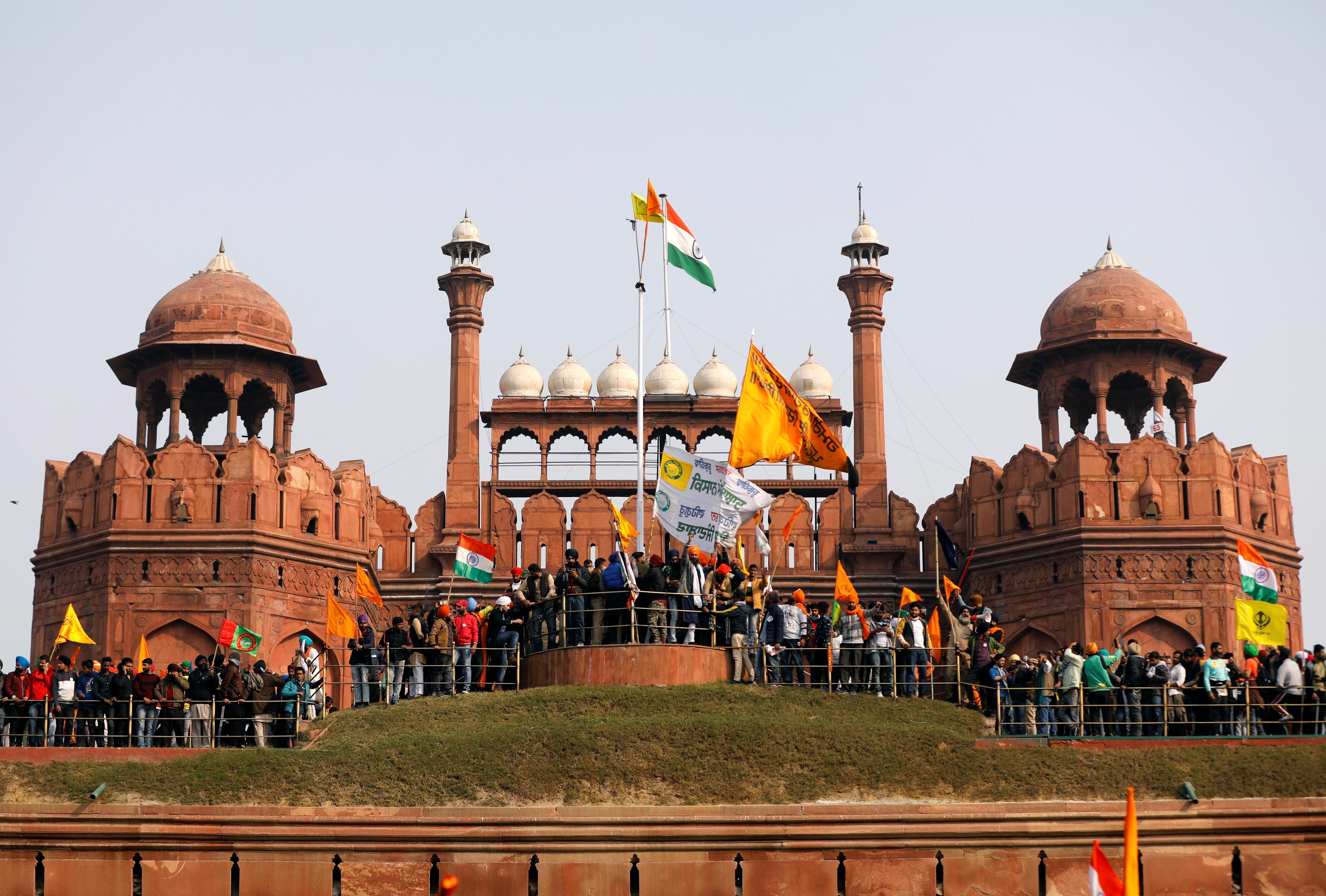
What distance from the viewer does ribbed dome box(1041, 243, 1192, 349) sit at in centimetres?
3972

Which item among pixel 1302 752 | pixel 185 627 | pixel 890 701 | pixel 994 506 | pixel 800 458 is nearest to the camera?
pixel 1302 752

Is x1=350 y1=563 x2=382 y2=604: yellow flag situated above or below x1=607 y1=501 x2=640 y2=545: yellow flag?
below

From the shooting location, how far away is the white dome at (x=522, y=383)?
141 feet

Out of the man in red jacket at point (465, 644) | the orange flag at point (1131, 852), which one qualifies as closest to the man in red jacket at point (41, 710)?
the man in red jacket at point (465, 644)

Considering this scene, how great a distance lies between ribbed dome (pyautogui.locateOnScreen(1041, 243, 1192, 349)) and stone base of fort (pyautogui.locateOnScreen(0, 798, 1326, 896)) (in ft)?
57.8

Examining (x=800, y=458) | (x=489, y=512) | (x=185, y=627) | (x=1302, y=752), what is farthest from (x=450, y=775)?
(x=489, y=512)

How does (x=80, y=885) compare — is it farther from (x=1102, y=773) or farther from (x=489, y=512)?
(x=489, y=512)

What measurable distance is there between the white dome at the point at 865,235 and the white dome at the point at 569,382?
6686 millimetres

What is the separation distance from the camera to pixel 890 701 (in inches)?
1075

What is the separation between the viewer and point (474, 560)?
1380 inches

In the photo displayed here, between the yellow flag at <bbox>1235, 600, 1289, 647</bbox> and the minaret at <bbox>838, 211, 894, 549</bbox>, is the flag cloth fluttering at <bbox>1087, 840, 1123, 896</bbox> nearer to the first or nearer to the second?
the yellow flag at <bbox>1235, 600, 1289, 647</bbox>

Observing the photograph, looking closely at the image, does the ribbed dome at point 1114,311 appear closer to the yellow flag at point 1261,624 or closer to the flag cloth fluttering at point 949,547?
the flag cloth fluttering at point 949,547

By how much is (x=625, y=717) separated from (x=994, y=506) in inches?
585

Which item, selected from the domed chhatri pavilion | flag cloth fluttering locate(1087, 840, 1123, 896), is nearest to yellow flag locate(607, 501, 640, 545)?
the domed chhatri pavilion
